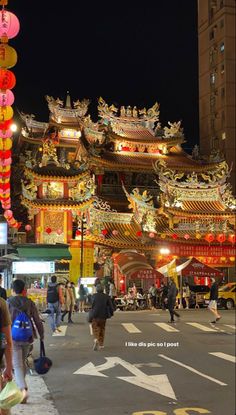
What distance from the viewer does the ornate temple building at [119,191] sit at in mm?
34125

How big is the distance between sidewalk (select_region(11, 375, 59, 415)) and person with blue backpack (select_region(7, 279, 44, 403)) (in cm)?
19

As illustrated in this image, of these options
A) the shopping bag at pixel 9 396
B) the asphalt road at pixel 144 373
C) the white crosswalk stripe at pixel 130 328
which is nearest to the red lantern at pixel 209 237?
the white crosswalk stripe at pixel 130 328

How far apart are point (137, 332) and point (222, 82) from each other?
5540 cm

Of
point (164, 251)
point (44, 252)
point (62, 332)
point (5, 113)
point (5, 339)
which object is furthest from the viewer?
point (164, 251)

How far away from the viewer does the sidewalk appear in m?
7.14

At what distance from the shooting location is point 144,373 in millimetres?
10008

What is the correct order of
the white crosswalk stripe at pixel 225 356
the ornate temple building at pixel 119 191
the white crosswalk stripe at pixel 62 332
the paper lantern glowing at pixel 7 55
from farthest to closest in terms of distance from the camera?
the ornate temple building at pixel 119 191 → the white crosswalk stripe at pixel 62 332 → the paper lantern glowing at pixel 7 55 → the white crosswalk stripe at pixel 225 356

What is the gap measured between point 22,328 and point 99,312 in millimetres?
5564

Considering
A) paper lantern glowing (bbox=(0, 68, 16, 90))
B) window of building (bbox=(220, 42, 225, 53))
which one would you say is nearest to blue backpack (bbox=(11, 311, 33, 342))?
paper lantern glowing (bbox=(0, 68, 16, 90))

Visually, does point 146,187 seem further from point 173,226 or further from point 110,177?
point 173,226

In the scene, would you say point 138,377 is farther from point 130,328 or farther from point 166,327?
point 166,327

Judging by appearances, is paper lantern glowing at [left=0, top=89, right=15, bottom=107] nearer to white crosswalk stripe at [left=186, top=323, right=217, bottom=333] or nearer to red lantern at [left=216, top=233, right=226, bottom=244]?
white crosswalk stripe at [left=186, top=323, right=217, bottom=333]

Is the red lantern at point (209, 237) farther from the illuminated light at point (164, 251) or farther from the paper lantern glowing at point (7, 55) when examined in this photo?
the paper lantern glowing at point (7, 55)

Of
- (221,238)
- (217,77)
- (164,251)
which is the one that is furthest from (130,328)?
(217,77)
